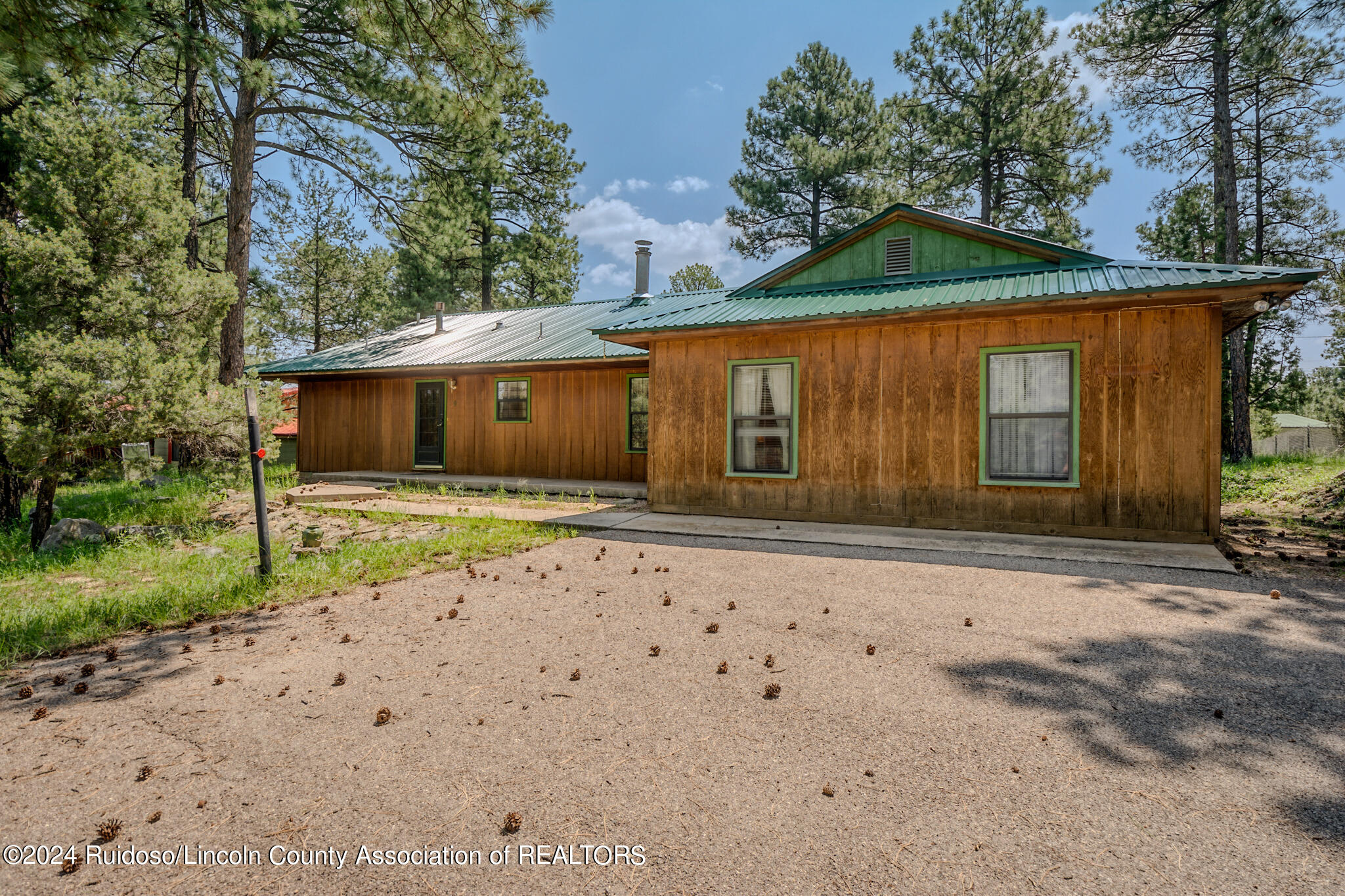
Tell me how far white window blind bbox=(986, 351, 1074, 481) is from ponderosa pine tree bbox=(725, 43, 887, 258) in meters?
16.0

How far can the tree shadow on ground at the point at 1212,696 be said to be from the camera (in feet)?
8.09

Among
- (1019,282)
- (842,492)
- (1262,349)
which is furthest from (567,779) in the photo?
(1262,349)

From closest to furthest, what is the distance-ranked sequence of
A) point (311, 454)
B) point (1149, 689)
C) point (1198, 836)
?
point (1198, 836) → point (1149, 689) → point (311, 454)

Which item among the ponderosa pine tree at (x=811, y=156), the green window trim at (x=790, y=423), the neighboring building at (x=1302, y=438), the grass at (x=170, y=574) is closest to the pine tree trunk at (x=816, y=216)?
the ponderosa pine tree at (x=811, y=156)

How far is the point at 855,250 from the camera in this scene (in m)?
9.37

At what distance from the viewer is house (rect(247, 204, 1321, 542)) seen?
21.2 feet

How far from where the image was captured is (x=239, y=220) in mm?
13125

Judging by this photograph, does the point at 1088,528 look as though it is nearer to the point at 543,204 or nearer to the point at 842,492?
the point at 842,492

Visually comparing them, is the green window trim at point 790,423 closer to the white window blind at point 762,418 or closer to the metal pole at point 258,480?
the white window blind at point 762,418

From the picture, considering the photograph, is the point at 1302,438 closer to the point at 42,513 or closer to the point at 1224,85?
the point at 1224,85

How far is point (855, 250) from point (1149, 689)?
7.53m

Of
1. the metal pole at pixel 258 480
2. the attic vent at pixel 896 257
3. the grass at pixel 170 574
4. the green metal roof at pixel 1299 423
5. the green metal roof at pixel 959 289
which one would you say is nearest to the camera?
the grass at pixel 170 574

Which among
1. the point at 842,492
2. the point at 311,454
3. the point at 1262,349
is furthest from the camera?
the point at 1262,349

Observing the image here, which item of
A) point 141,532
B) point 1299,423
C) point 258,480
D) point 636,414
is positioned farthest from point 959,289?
point 1299,423
